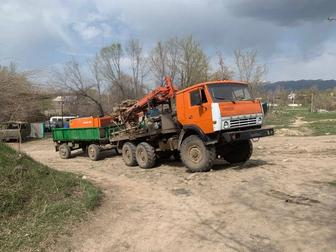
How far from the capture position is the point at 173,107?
49.6 ft

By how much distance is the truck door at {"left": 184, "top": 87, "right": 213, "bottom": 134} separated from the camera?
1274cm

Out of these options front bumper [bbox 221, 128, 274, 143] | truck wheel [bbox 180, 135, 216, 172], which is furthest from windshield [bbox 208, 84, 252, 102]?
truck wheel [bbox 180, 135, 216, 172]

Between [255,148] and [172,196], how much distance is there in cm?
920

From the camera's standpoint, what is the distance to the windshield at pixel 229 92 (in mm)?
12859

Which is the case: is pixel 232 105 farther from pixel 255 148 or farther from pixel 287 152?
pixel 255 148

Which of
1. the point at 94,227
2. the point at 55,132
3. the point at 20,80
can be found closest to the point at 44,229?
the point at 94,227

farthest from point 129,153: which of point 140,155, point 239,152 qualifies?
point 239,152

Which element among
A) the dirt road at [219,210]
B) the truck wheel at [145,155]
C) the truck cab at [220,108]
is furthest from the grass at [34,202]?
the truck wheel at [145,155]

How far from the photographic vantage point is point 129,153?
16.6 m

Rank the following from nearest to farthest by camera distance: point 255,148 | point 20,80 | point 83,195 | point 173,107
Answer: point 20,80 < point 83,195 < point 173,107 < point 255,148

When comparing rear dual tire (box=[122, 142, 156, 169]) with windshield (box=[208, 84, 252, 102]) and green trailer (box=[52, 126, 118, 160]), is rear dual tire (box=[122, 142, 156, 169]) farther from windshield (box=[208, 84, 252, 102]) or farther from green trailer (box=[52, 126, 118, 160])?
windshield (box=[208, 84, 252, 102])

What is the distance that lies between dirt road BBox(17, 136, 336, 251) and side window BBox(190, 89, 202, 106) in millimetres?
2133

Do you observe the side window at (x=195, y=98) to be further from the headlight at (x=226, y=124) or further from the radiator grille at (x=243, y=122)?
the radiator grille at (x=243, y=122)

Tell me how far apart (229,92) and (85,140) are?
8975mm
